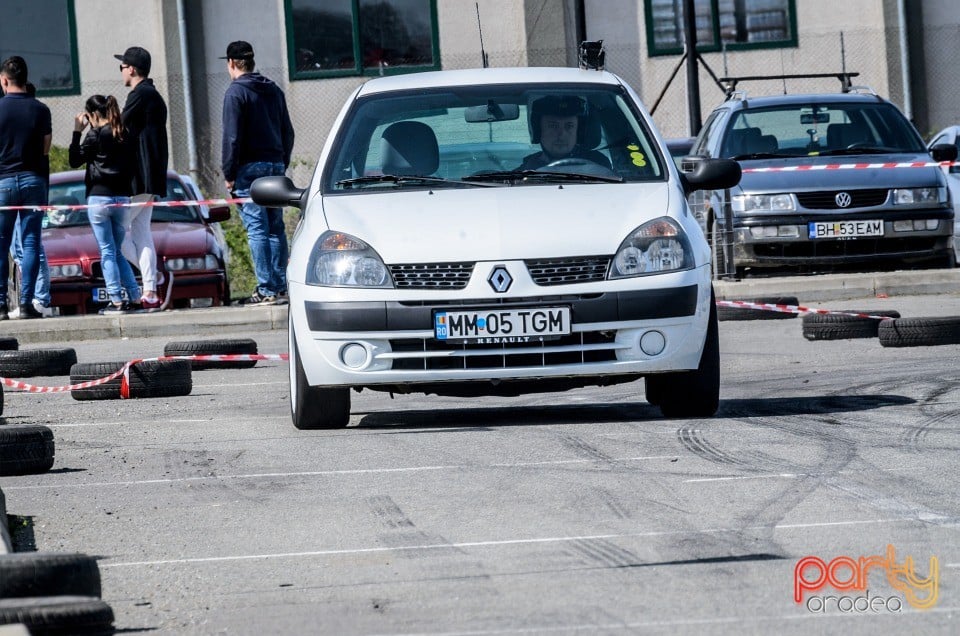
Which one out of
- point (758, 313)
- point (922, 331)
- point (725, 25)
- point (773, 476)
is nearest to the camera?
point (773, 476)

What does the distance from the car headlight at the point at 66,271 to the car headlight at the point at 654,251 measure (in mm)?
9425

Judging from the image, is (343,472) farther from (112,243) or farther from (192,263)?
(192,263)

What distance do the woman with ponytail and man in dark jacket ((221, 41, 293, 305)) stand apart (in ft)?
3.14

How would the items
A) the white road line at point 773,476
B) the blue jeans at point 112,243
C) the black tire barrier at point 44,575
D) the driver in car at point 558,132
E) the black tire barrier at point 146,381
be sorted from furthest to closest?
the blue jeans at point 112,243 → the black tire barrier at point 146,381 → the driver in car at point 558,132 → the white road line at point 773,476 → the black tire barrier at point 44,575

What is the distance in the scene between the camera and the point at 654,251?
7883 millimetres

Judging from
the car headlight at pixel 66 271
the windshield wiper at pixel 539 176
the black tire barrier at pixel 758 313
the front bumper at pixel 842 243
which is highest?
the windshield wiper at pixel 539 176

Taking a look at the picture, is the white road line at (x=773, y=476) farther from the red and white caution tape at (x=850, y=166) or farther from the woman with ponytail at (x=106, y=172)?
the red and white caution tape at (x=850, y=166)

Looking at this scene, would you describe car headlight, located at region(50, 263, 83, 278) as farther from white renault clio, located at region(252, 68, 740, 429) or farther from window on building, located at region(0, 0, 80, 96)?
window on building, located at region(0, 0, 80, 96)

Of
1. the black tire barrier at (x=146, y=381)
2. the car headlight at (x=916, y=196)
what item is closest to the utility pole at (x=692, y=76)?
the car headlight at (x=916, y=196)

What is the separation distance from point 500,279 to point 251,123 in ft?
24.7

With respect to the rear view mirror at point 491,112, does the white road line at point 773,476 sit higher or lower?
lower

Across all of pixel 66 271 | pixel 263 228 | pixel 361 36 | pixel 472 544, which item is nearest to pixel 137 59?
pixel 263 228

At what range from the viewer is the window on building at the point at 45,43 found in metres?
29.8

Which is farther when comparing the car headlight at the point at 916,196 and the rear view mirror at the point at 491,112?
the car headlight at the point at 916,196
